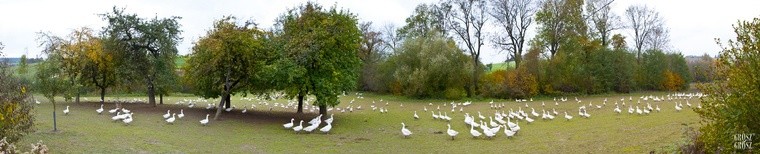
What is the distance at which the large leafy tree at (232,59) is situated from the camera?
31.2 metres

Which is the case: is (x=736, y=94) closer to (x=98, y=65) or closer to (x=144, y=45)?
(x=144, y=45)

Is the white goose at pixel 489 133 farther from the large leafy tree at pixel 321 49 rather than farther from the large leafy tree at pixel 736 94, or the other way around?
the large leafy tree at pixel 736 94

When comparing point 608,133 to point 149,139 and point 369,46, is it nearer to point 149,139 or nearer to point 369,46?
point 149,139

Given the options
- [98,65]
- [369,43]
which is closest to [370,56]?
[369,43]

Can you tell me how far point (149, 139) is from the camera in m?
22.8

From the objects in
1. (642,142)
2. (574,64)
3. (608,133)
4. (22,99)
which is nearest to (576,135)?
(608,133)

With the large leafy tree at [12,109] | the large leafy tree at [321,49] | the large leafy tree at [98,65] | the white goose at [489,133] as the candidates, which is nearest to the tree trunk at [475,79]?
the large leafy tree at [321,49]

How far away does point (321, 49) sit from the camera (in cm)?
3244

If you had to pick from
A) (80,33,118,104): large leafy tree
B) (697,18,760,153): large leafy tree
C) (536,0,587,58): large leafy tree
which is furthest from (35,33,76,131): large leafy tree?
(536,0,587,58): large leafy tree

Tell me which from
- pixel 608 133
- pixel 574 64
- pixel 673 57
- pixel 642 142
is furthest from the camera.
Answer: pixel 673 57

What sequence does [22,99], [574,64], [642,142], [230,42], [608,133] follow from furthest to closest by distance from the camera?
[574,64] → [230,42] → [608,133] → [642,142] → [22,99]

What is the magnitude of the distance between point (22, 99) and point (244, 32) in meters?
16.7

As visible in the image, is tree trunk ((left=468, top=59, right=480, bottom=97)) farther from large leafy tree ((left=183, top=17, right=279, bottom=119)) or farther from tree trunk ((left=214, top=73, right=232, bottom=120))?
tree trunk ((left=214, top=73, right=232, bottom=120))

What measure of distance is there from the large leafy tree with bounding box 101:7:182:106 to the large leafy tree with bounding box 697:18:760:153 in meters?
32.3
